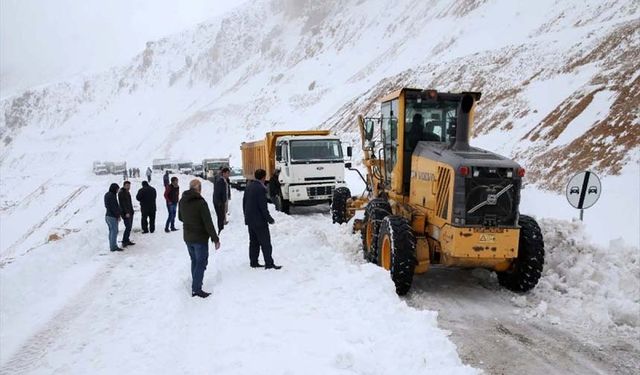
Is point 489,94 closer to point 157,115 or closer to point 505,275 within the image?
point 505,275

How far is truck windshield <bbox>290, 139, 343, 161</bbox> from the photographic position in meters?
16.4

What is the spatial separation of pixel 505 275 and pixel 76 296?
23.5 ft

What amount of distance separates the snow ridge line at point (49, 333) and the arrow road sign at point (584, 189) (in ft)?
28.1

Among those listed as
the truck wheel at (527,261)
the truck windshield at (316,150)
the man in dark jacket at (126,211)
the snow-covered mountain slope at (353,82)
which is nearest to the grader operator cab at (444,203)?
the truck wheel at (527,261)

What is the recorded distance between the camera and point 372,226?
896cm

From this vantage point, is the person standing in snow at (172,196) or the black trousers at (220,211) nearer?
the black trousers at (220,211)

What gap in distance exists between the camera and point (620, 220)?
10945 millimetres

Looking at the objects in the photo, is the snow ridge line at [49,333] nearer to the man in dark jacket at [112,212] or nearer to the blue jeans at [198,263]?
the blue jeans at [198,263]

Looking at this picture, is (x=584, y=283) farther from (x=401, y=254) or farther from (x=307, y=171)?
(x=307, y=171)

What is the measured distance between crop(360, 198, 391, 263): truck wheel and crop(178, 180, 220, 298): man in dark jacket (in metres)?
2.70

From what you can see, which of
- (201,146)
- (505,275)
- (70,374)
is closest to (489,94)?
(505,275)

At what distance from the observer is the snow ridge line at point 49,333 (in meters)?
6.02

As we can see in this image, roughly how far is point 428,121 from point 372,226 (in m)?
2.12

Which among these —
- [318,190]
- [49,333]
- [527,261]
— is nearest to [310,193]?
[318,190]
